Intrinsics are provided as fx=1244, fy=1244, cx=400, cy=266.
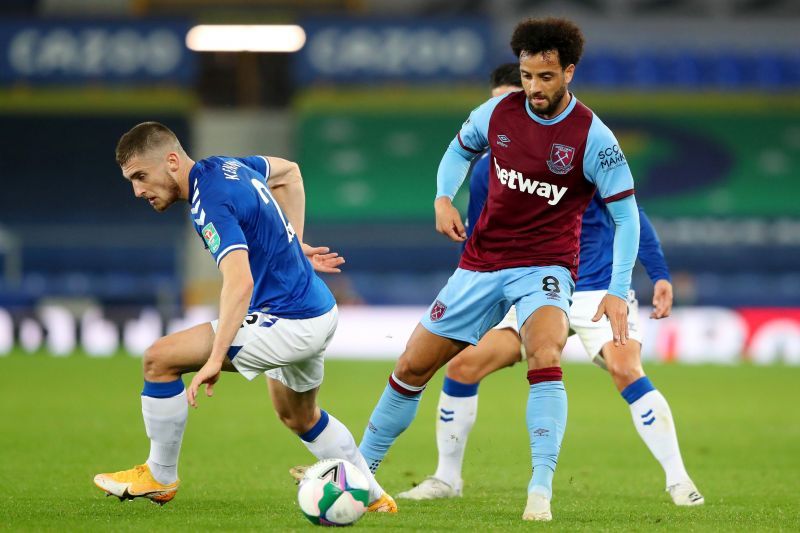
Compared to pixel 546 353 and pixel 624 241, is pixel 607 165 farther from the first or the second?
pixel 546 353

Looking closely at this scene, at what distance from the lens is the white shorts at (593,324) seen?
668 centimetres

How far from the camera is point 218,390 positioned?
47.5 ft

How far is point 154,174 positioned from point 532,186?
5.57 ft

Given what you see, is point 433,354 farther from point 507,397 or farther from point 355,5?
point 355,5

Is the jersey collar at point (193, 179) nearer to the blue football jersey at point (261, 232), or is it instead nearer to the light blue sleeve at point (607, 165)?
the blue football jersey at point (261, 232)

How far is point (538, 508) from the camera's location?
538 centimetres

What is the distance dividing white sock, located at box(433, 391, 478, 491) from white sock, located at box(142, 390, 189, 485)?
163 centimetres

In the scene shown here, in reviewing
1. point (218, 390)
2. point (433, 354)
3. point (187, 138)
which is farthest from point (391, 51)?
point (433, 354)

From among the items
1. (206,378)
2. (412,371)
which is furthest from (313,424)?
(206,378)

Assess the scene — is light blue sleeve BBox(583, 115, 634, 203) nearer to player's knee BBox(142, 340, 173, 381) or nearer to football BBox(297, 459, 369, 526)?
football BBox(297, 459, 369, 526)

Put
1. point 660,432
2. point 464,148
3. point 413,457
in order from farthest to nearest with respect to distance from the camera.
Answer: point 413,457 → point 660,432 → point 464,148

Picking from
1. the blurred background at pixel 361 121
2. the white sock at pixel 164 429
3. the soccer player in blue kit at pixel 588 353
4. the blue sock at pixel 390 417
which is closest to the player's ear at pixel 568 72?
the soccer player in blue kit at pixel 588 353

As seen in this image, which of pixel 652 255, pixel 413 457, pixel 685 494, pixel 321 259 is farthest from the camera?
pixel 413 457

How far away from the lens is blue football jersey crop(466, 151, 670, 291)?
6.79 metres
